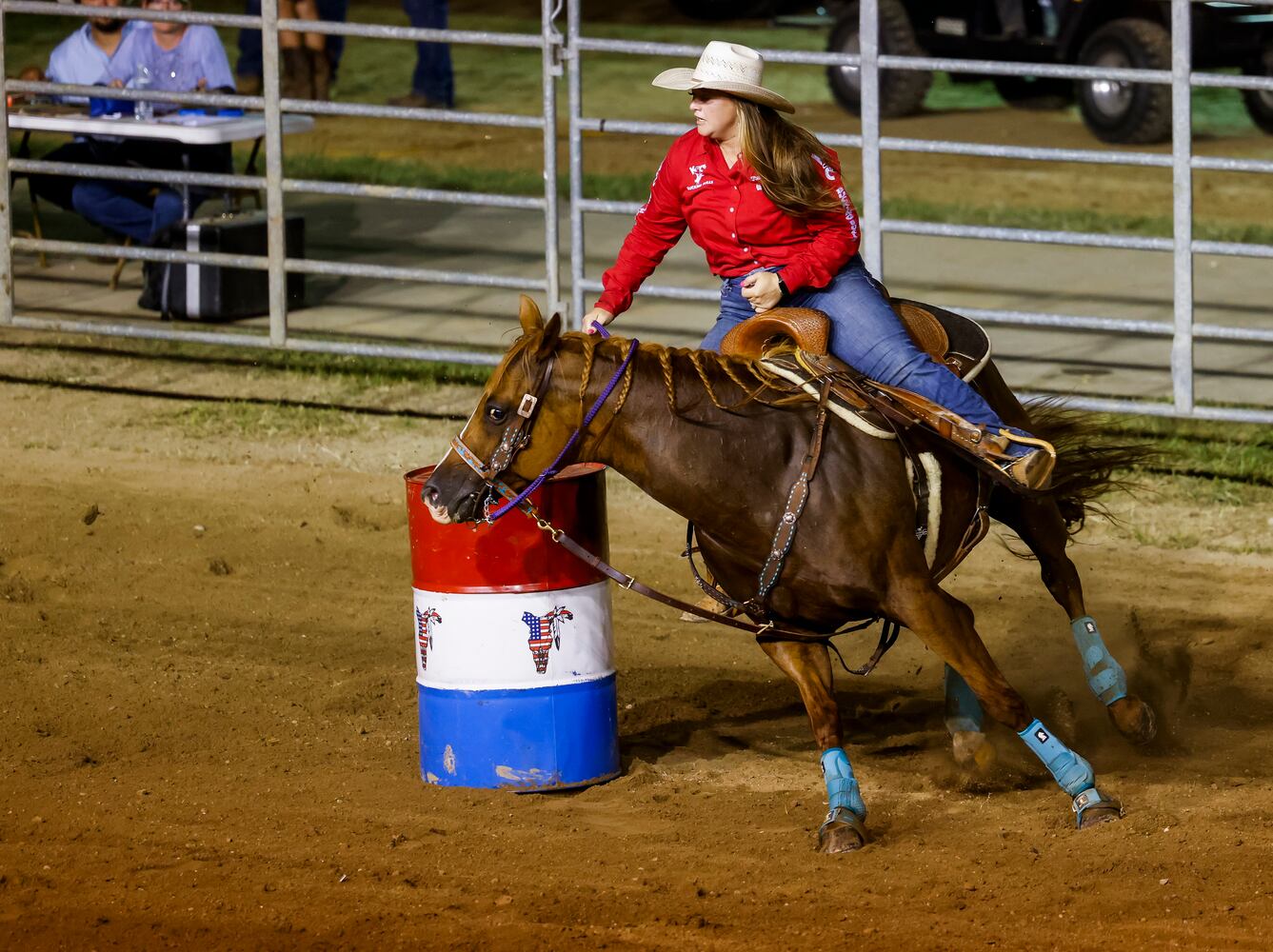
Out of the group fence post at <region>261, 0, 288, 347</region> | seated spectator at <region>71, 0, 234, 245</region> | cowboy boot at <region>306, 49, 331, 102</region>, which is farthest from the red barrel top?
cowboy boot at <region>306, 49, 331, 102</region>

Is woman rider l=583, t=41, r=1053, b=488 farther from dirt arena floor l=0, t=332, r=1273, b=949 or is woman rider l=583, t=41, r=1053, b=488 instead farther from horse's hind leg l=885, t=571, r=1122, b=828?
dirt arena floor l=0, t=332, r=1273, b=949

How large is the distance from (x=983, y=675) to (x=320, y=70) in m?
13.8

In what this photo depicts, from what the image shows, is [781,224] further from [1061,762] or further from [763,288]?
[1061,762]

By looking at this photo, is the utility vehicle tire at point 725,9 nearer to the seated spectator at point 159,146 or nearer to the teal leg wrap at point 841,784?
the seated spectator at point 159,146

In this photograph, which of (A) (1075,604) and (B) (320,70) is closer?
(A) (1075,604)

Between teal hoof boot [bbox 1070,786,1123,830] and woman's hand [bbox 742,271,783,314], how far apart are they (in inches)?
65.6

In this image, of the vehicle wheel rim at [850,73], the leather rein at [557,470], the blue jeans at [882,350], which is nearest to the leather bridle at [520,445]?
the leather rein at [557,470]

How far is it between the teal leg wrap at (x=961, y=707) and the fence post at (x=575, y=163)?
378 cm

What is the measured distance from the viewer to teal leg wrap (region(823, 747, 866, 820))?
5.12m

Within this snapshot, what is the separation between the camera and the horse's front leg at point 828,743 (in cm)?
506

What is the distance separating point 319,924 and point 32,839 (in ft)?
3.68

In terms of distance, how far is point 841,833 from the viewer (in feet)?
16.6

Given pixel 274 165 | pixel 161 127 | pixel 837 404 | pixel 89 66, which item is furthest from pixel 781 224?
pixel 89 66

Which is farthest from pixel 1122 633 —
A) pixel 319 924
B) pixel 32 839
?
pixel 32 839
